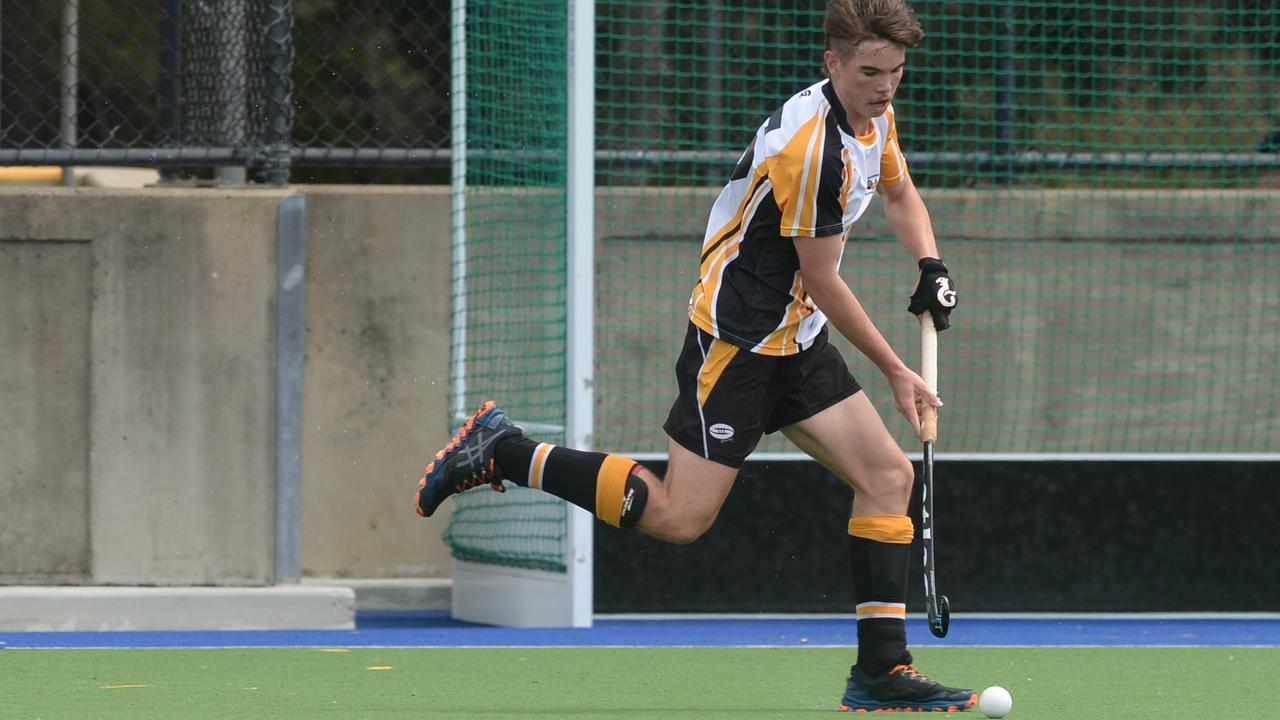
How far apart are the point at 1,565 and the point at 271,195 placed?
68.7 inches

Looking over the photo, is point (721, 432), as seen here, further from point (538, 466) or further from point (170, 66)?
point (170, 66)

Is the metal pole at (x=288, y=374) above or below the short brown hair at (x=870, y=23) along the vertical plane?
below

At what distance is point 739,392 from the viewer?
18.1ft

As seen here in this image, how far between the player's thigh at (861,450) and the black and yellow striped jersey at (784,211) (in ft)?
0.70

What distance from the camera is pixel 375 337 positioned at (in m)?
8.85

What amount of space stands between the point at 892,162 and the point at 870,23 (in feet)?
1.83

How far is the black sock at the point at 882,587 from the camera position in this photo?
559cm

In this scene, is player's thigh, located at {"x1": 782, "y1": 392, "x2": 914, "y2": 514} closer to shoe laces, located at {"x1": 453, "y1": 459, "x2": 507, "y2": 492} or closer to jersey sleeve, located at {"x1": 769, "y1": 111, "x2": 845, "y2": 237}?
jersey sleeve, located at {"x1": 769, "y1": 111, "x2": 845, "y2": 237}

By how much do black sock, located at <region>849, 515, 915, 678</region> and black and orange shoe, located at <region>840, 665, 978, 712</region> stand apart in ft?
0.15

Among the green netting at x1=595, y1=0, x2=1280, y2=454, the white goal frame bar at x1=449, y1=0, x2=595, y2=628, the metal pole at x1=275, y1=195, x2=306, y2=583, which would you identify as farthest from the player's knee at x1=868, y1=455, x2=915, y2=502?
the green netting at x1=595, y1=0, x2=1280, y2=454

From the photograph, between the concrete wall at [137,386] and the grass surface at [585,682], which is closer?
the grass surface at [585,682]

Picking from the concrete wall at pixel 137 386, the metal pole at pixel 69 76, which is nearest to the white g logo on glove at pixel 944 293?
the concrete wall at pixel 137 386

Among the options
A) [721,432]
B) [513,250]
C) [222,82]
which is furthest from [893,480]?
[222,82]

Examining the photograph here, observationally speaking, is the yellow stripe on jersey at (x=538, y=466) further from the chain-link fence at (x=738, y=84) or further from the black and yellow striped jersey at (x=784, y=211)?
the chain-link fence at (x=738, y=84)
